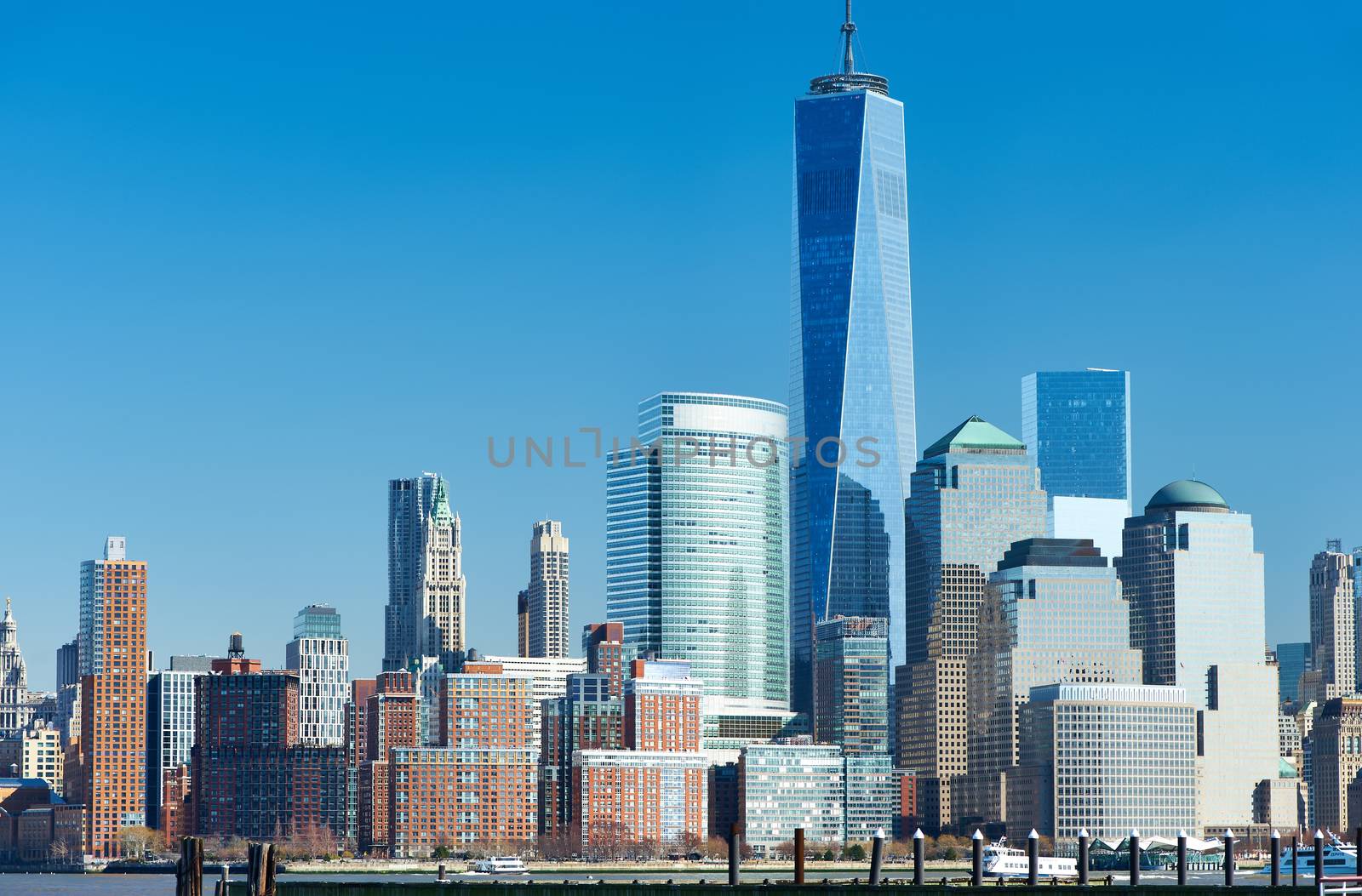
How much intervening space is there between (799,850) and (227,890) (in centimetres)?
2758

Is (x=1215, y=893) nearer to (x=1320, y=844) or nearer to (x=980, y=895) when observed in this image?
(x=980, y=895)

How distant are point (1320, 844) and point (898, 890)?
32.3m

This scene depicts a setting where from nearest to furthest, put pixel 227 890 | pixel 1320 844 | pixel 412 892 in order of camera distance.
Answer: pixel 412 892, pixel 227 890, pixel 1320 844

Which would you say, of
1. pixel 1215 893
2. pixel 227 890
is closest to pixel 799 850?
pixel 1215 893

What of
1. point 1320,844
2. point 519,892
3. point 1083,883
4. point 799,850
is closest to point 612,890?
point 519,892

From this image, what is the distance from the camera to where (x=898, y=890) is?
114 metres

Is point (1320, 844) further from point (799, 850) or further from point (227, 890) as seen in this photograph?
point (227, 890)

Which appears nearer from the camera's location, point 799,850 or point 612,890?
point 612,890

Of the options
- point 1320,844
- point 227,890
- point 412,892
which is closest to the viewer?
point 412,892

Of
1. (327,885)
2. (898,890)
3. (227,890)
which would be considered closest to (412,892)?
(327,885)

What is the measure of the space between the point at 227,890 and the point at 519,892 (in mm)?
14459

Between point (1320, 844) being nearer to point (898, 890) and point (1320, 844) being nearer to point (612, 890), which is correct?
point (898, 890)

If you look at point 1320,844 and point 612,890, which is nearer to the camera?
point 612,890

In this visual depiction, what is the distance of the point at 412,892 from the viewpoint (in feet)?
360
